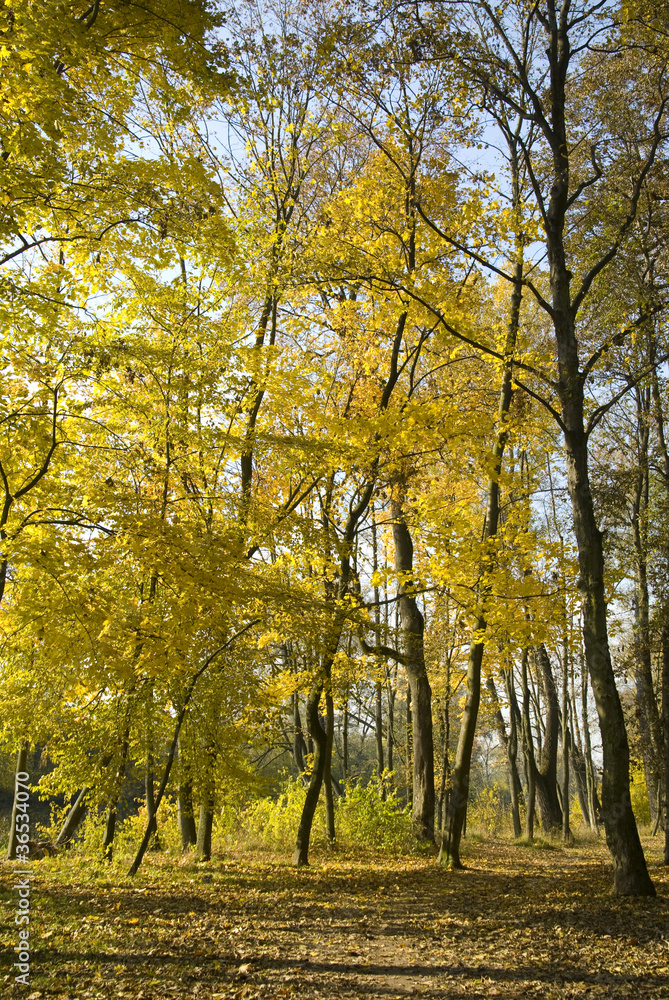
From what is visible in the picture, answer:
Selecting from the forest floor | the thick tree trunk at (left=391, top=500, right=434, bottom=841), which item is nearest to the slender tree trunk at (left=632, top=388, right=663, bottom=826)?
the forest floor

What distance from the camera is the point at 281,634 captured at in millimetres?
8430

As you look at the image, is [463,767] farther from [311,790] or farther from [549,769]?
[549,769]

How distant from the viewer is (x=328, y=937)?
5250mm

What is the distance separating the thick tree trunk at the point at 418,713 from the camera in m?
11.7

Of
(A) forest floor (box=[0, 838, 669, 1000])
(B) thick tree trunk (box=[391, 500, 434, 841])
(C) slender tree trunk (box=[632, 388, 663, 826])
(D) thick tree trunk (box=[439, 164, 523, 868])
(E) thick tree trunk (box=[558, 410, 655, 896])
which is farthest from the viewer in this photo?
(B) thick tree trunk (box=[391, 500, 434, 841])

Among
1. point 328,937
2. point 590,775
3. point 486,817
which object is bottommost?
point 486,817

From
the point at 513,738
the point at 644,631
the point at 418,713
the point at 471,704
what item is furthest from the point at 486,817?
the point at 471,704

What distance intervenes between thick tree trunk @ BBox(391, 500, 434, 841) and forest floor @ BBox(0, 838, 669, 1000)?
370 centimetres

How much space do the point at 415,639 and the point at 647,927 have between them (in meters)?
5.01

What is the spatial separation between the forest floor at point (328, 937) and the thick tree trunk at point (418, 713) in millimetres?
3695

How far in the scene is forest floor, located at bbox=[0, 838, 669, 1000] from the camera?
391 centimetres

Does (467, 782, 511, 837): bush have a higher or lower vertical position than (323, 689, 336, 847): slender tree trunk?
lower

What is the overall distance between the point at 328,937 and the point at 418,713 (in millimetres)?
6990

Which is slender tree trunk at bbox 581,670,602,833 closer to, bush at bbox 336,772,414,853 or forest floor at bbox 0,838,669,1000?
bush at bbox 336,772,414,853
